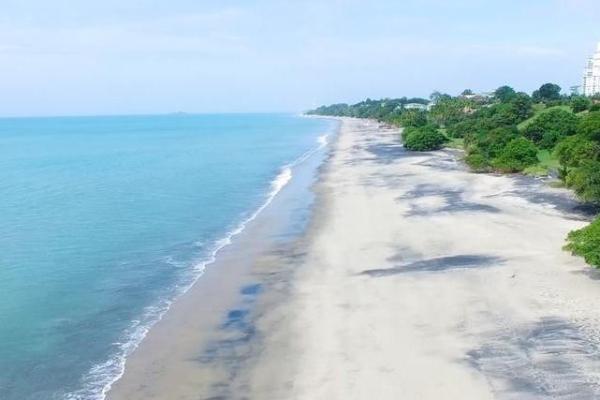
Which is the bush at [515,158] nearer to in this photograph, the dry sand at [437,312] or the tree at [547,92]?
the dry sand at [437,312]

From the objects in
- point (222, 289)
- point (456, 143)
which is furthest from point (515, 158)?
point (222, 289)

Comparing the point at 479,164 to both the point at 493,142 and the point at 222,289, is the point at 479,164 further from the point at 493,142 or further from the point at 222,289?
the point at 222,289

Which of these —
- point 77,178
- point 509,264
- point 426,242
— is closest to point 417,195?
point 426,242

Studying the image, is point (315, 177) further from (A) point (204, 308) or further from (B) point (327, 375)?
(B) point (327, 375)

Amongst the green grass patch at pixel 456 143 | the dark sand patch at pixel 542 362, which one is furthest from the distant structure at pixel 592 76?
the dark sand patch at pixel 542 362

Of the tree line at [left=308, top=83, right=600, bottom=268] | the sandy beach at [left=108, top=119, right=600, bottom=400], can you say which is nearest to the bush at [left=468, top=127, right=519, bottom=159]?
the tree line at [left=308, top=83, right=600, bottom=268]
